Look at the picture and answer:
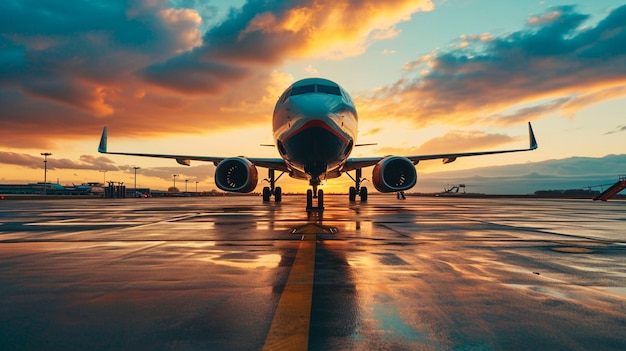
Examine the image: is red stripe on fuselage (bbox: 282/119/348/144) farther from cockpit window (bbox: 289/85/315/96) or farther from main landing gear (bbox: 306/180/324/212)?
main landing gear (bbox: 306/180/324/212)

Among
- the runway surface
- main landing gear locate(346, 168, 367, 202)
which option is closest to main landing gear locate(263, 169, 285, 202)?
main landing gear locate(346, 168, 367, 202)

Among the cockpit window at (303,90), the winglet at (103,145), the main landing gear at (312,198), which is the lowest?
the main landing gear at (312,198)

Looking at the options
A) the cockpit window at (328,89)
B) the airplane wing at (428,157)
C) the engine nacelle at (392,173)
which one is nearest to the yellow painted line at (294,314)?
the cockpit window at (328,89)

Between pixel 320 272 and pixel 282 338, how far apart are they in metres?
2.02

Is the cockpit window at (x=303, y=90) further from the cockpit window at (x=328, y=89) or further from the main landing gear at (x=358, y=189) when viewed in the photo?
the main landing gear at (x=358, y=189)

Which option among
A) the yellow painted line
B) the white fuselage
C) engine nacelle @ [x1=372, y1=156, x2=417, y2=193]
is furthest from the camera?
engine nacelle @ [x1=372, y1=156, x2=417, y2=193]

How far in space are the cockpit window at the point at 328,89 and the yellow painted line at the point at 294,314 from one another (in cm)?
1165

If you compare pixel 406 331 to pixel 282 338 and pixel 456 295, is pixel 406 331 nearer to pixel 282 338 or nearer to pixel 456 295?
pixel 282 338

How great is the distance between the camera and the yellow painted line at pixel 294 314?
8.07 ft

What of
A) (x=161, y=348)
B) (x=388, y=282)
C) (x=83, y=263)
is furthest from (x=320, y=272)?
(x=83, y=263)

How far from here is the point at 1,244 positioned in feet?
22.9

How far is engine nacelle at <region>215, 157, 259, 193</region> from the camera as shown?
1875 centimetres

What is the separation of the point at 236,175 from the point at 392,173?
726 cm

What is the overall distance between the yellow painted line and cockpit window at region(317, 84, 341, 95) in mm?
11649
